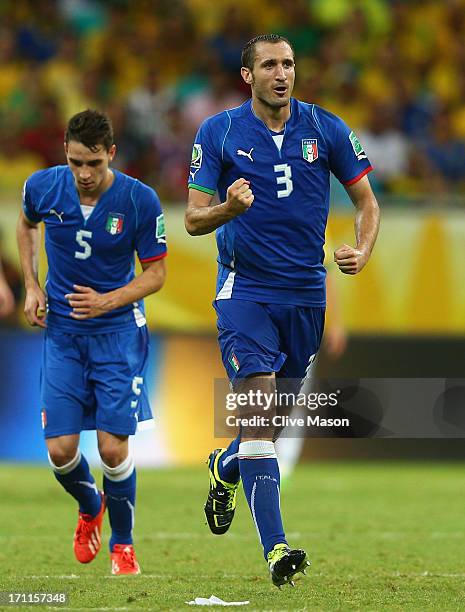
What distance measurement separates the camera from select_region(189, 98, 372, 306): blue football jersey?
20.6ft

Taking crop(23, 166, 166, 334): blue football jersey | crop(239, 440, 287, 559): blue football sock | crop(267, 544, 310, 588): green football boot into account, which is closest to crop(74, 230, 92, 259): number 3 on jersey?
crop(23, 166, 166, 334): blue football jersey

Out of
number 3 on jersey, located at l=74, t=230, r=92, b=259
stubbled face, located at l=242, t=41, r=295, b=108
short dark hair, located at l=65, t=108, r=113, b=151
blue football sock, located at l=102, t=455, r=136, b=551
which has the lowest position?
blue football sock, located at l=102, t=455, r=136, b=551

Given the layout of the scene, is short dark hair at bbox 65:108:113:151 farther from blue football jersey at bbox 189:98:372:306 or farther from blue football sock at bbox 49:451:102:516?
blue football sock at bbox 49:451:102:516

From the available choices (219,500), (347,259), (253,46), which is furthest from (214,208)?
(219,500)

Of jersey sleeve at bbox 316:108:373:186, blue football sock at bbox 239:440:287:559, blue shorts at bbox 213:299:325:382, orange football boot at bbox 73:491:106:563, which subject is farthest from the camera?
orange football boot at bbox 73:491:106:563

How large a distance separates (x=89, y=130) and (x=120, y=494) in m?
2.08

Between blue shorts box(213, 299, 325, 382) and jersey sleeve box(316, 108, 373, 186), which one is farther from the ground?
jersey sleeve box(316, 108, 373, 186)

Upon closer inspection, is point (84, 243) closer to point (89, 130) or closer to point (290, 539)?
point (89, 130)

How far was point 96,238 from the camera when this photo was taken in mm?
7066

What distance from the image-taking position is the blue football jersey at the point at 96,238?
7.07 metres

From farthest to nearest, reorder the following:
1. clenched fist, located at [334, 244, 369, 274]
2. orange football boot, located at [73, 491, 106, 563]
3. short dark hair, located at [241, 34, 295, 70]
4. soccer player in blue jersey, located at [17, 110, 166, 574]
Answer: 1. orange football boot, located at [73, 491, 106, 563]
2. soccer player in blue jersey, located at [17, 110, 166, 574]
3. short dark hair, located at [241, 34, 295, 70]
4. clenched fist, located at [334, 244, 369, 274]

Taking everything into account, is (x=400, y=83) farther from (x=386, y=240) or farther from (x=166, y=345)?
(x=166, y=345)

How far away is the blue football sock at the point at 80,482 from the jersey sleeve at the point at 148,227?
1232 millimetres

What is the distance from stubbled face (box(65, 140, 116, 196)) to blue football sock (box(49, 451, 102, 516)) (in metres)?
1.57
